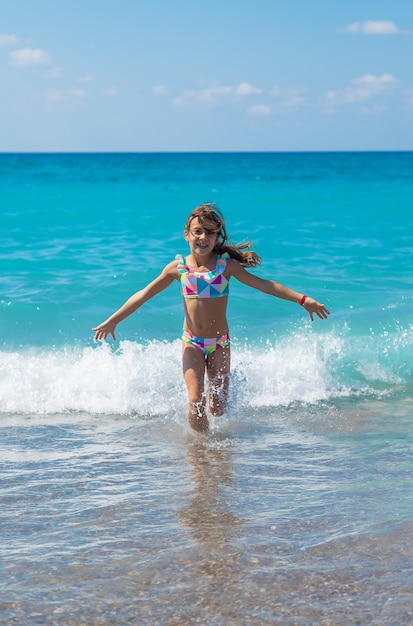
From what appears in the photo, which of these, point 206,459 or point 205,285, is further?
point 205,285

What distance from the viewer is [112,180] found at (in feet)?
130

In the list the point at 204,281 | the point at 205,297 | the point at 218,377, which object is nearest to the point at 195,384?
the point at 218,377

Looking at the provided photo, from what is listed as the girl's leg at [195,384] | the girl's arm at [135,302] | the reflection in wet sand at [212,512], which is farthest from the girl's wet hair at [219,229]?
the reflection in wet sand at [212,512]

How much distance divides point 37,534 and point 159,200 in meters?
22.9

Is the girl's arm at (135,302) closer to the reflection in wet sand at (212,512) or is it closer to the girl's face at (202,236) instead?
the girl's face at (202,236)

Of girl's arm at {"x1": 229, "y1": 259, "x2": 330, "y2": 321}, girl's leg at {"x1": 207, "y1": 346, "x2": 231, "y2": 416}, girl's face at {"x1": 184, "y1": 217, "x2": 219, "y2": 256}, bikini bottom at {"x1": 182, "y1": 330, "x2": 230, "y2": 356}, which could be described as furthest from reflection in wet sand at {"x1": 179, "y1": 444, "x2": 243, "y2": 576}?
girl's face at {"x1": 184, "y1": 217, "x2": 219, "y2": 256}

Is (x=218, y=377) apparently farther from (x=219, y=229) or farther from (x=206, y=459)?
(x=219, y=229)

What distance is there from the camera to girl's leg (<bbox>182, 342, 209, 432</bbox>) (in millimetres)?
5773

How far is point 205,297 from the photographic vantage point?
5.89 meters

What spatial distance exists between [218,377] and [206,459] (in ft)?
2.91

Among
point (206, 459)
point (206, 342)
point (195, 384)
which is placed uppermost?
point (206, 342)

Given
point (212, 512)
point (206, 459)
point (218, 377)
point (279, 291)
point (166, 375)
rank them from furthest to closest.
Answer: point (166, 375), point (218, 377), point (279, 291), point (206, 459), point (212, 512)

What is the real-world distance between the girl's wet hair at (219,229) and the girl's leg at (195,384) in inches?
29.7

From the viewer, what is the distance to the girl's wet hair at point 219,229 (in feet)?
18.8
